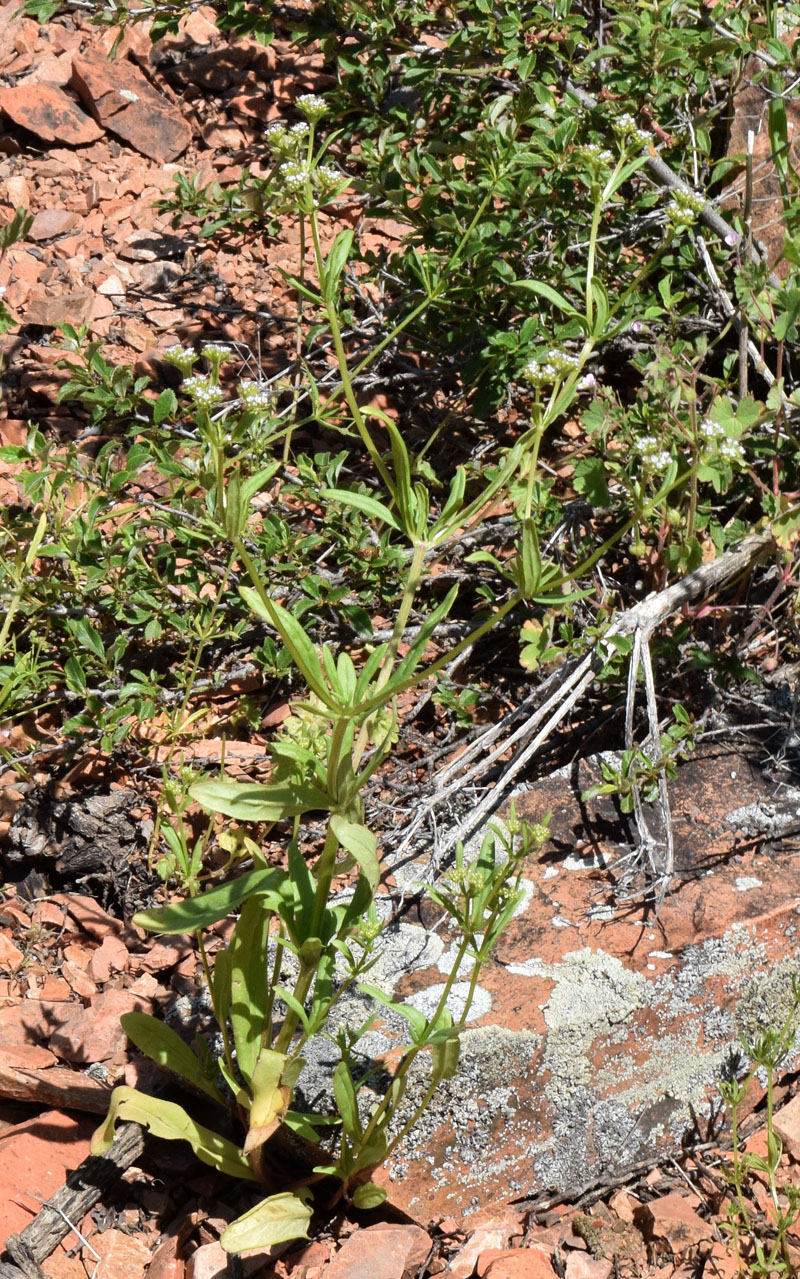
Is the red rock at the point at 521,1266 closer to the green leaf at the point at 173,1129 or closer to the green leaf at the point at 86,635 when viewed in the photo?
the green leaf at the point at 173,1129

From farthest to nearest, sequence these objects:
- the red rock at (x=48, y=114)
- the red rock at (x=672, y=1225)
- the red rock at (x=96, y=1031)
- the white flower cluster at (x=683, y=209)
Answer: the red rock at (x=48, y=114)
the red rock at (x=96, y=1031)
the white flower cluster at (x=683, y=209)
the red rock at (x=672, y=1225)

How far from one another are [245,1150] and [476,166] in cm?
261

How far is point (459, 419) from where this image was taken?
355 cm

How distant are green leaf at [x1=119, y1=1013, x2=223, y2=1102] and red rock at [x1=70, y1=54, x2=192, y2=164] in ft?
11.6

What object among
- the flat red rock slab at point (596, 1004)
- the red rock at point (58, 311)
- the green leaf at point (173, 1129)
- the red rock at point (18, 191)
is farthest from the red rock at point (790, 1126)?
the red rock at point (18, 191)

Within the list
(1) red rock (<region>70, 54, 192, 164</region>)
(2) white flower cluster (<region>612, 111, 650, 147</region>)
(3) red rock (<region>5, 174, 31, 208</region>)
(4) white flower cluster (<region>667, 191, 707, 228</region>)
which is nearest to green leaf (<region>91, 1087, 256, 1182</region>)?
(4) white flower cluster (<region>667, 191, 707, 228</region>)

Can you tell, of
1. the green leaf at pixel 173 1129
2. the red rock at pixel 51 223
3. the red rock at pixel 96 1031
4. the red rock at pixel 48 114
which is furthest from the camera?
the red rock at pixel 48 114

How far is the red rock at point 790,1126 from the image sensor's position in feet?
7.59

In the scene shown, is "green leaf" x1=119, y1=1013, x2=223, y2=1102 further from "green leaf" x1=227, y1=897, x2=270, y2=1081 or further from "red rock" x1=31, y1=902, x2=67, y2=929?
"red rock" x1=31, y1=902, x2=67, y2=929

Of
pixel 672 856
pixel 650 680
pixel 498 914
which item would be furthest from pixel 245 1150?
pixel 650 680

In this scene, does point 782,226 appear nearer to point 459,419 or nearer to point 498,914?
point 459,419

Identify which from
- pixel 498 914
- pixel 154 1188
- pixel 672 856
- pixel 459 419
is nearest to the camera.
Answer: pixel 498 914

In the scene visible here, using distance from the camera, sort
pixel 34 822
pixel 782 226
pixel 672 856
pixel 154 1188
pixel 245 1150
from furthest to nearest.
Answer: pixel 782 226, pixel 34 822, pixel 672 856, pixel 154 1188, pixel 245 1150

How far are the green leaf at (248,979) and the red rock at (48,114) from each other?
3541mm
